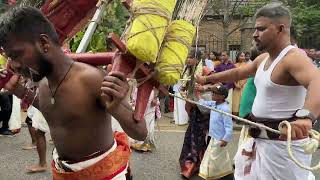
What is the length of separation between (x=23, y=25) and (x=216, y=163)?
158 inches

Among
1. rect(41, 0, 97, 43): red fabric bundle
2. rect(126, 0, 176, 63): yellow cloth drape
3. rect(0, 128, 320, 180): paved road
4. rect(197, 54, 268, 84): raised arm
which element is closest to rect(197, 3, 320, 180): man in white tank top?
rect(197, 54, 268, 84): raised arm

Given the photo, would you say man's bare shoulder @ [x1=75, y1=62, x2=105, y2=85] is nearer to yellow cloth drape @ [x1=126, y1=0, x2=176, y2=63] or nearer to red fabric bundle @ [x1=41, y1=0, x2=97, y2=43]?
yellow cloth drape @ [x1=126, y1=0, x2=176, y2=63]

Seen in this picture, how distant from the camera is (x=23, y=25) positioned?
8.52 ft

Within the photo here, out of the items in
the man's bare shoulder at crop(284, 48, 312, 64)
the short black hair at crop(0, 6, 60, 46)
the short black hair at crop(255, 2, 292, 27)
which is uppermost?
the short black hair at crop(255, 2, 292, 27)

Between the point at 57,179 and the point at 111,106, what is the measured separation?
89 cm

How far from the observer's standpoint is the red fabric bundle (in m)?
3.34

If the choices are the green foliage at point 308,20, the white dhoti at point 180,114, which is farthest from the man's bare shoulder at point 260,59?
the green foliage at point 308,20

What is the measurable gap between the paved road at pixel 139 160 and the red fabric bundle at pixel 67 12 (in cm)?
358

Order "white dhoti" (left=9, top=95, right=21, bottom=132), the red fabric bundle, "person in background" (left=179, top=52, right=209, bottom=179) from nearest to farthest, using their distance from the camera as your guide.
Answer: the red fabric bundle → "person in background" (left=179, top=52, right=209, bottom=179) → "white dhoti" (left=9, top=95, right=21, bottom=132)

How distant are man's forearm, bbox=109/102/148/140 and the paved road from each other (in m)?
4.29

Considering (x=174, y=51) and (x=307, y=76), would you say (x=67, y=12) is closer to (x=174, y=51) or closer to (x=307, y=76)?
(x=174, y=51)

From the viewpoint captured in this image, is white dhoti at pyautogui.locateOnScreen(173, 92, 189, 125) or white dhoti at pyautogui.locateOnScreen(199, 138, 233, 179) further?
white dhoti at pyautogui.locateOnScreen(173, 92, 189, 125)

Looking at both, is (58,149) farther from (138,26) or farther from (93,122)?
(138,26)

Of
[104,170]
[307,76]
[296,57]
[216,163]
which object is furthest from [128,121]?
[216,163]
